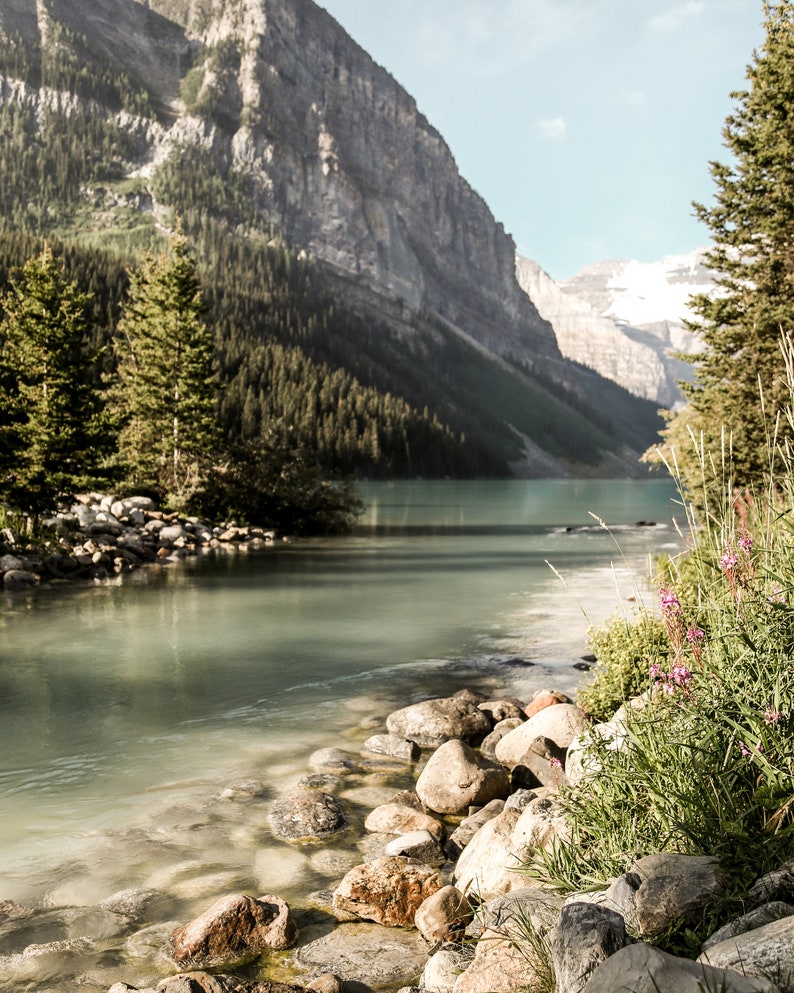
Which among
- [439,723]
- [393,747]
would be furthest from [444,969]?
[439,723]

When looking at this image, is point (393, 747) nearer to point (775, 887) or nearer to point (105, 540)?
point (775, 887)

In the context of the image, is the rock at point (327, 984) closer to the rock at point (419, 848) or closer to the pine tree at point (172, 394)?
the rock at point (419, 848)

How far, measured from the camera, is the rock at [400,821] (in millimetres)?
7969

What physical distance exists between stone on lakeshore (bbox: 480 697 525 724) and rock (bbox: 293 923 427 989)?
18.3ft

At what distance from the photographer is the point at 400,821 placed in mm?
8141

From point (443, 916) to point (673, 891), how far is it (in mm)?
2364

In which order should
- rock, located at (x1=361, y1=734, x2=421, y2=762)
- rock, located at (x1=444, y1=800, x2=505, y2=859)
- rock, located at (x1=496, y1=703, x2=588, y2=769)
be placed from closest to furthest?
1. rock, located at (x1=444, y1=800, x2=505, y2=859)
2. rock, located at (x1=496, y1=703, x2=588, y2=769)
3. rock, located at (x1=361, y1=734, x2=421, y2=762)

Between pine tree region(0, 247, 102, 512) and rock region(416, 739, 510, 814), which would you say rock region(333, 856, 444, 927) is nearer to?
rock region(416, 739, 510, 814)

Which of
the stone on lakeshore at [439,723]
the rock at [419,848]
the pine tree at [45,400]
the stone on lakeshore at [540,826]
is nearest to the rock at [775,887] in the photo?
the stone on lakeshore at [540,826]

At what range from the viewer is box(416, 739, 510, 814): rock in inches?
342

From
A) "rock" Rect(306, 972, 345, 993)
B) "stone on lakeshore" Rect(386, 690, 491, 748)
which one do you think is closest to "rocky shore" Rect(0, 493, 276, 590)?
"stone on lakeshore" Rect(386, 690, 491, 748)

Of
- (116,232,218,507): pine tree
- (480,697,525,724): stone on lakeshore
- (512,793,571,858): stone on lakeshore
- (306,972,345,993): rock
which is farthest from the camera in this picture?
(116,232,218,507): pine tree

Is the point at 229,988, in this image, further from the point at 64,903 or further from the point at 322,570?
the point at 322,570

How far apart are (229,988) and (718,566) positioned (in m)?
4.24
